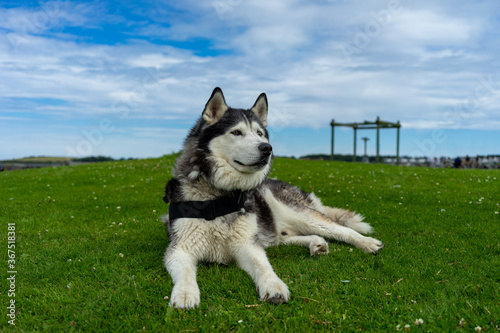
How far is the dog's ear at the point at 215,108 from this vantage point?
525 centimetres

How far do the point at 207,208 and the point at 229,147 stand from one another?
96 centimetres

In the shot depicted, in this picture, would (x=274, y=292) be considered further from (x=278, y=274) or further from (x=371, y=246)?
(x=371, y=246)

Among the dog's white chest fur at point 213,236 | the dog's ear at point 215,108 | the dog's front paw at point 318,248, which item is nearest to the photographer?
the dog's white chest fur at point 213,236

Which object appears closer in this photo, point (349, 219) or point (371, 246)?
point (371, 246)

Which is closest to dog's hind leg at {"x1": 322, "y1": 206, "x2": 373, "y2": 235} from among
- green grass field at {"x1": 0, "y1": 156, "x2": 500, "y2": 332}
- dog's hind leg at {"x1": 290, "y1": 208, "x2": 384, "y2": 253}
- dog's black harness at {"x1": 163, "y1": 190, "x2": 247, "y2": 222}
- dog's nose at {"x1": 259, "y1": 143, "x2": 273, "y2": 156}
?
green grass field at {"x1": 0, "y1": 156, "x2": 500, "y2": 332}

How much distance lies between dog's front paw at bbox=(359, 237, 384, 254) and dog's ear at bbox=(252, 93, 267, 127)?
8.70ft

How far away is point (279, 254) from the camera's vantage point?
5.93 metres

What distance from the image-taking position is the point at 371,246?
594cm

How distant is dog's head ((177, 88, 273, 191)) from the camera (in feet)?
16.4

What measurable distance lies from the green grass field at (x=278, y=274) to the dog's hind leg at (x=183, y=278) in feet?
0.41

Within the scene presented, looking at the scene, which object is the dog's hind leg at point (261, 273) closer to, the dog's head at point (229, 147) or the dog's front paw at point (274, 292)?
the dog's front paw at point (274, 292)

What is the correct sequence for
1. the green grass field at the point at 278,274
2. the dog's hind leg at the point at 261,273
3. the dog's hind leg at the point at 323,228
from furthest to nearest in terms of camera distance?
the dog's hind leg at the point at 323,228 → the dog's hind leg at the point at 261,273 → the green grass field at the point at 278,274

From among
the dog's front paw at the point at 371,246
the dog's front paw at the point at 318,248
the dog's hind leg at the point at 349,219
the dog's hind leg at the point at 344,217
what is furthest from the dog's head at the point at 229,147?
the dog's hind leg at the point at 349,219

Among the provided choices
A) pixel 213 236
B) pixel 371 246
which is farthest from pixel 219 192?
pixel 371 246
